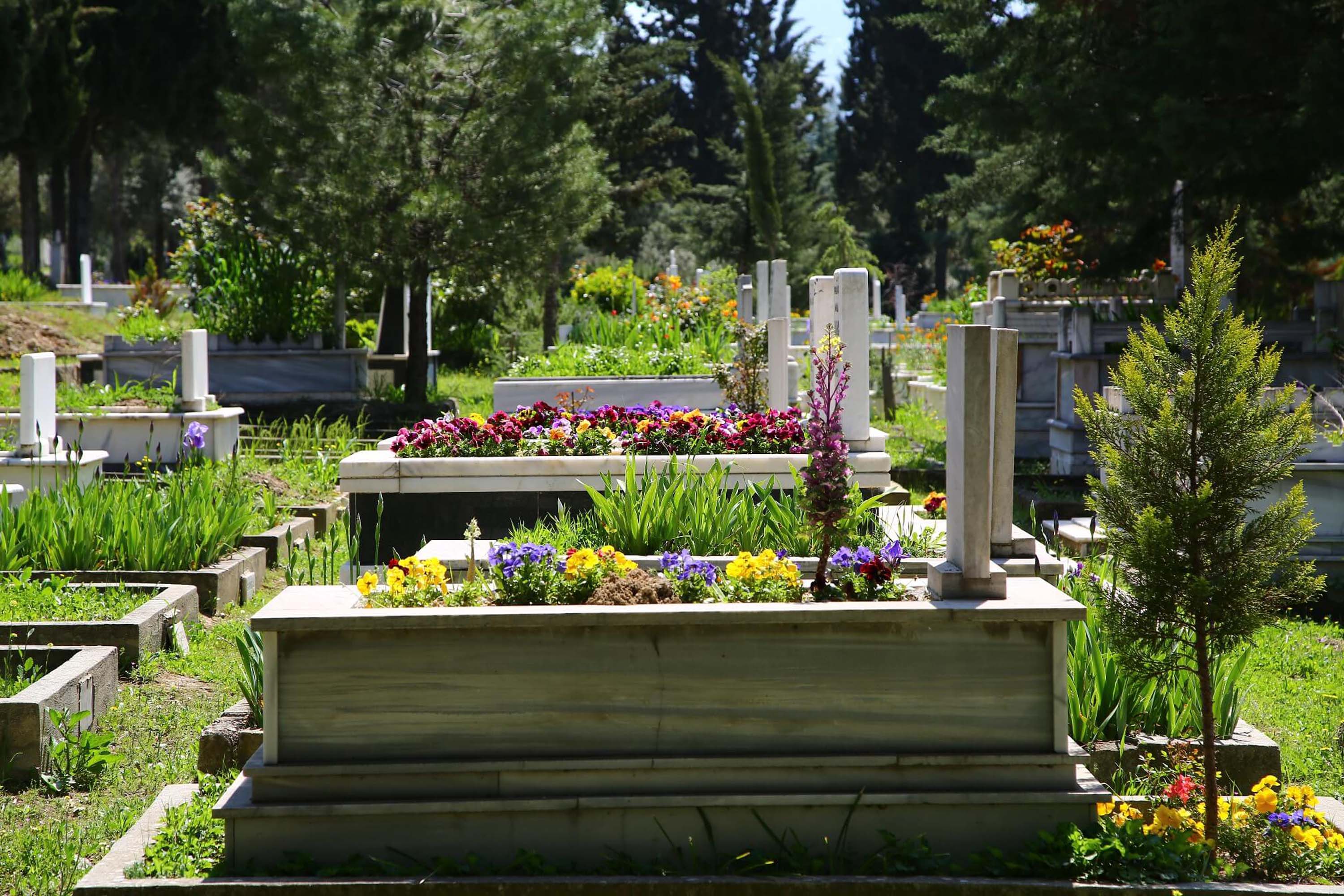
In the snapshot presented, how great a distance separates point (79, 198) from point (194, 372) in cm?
2509

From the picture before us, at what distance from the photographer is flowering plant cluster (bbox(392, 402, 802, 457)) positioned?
777 cm

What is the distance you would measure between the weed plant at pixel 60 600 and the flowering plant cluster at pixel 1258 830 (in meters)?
4.85

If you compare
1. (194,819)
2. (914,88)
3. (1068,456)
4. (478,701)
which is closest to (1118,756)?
(478,701)

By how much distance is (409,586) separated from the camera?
4.35m

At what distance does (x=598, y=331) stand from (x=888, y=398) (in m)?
4.70

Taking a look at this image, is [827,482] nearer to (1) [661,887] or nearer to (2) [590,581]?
(2) [590,581]

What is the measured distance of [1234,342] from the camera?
155 inches

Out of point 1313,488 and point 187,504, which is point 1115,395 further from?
point 187,504

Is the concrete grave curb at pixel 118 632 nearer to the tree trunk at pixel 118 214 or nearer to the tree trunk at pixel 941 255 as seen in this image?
the tree trunk at pixel 118 214

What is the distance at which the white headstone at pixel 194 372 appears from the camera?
34.8 feet

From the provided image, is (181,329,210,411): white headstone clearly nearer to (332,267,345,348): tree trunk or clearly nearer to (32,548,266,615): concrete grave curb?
(32,548,266,615): concrete grave curb

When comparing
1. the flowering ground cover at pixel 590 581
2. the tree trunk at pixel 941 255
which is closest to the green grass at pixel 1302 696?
the flowering ground cover at pixel 590 581

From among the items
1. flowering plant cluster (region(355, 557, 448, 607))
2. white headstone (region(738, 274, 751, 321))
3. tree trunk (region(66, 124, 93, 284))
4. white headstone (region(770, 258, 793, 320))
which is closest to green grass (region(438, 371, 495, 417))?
white headstone (region(738, 274, 751, 321))

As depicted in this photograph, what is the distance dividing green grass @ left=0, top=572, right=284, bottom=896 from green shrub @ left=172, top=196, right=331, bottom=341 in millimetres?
10790
